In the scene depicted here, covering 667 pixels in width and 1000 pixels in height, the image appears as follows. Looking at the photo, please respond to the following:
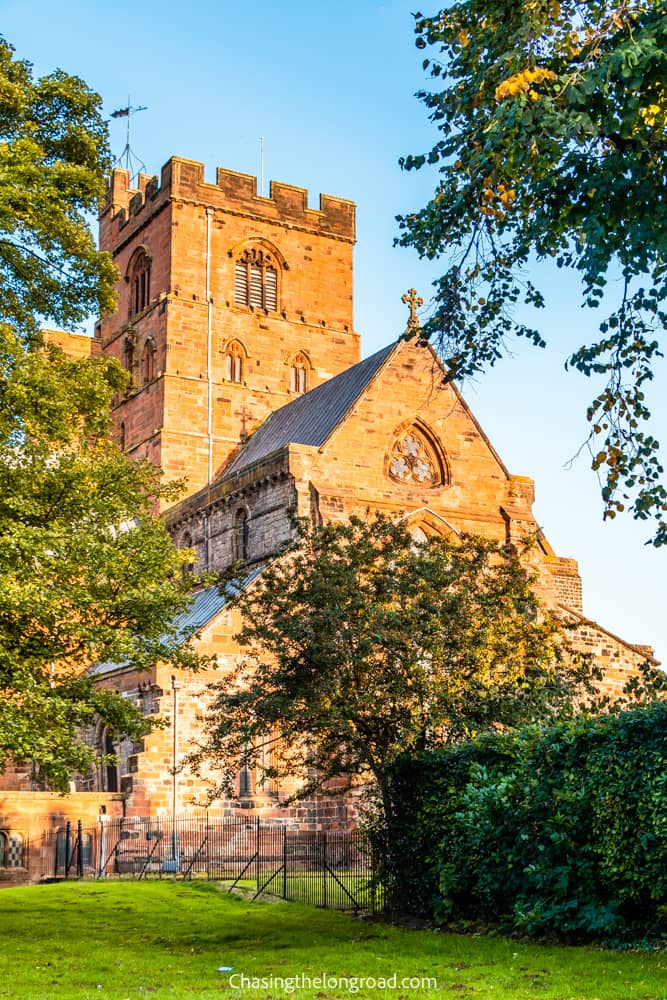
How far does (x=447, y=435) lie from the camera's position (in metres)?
40.2

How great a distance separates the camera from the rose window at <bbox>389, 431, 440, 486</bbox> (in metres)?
39.0

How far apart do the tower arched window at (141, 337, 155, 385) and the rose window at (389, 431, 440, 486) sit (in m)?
16.4

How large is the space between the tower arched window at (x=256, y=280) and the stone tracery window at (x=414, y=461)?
16449 millimetres

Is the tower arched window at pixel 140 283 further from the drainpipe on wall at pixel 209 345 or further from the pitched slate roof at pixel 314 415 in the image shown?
the pitched slate roof at pixel 314 415

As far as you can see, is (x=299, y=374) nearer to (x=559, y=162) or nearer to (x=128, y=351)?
(x=128, y=351)

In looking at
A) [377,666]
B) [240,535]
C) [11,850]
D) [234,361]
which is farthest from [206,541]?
[377,666]

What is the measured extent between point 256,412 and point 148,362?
5569mm

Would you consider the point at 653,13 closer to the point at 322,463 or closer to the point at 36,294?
the point at 36,294

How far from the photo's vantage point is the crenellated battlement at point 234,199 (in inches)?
2072

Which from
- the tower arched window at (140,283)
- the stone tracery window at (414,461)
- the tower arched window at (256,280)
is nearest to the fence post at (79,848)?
the stone tracery window at (414,461)

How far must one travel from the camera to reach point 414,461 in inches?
1555

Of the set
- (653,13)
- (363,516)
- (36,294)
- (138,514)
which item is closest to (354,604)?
(138,514)

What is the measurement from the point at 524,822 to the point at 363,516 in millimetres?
20104

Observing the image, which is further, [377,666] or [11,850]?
[11,850]
